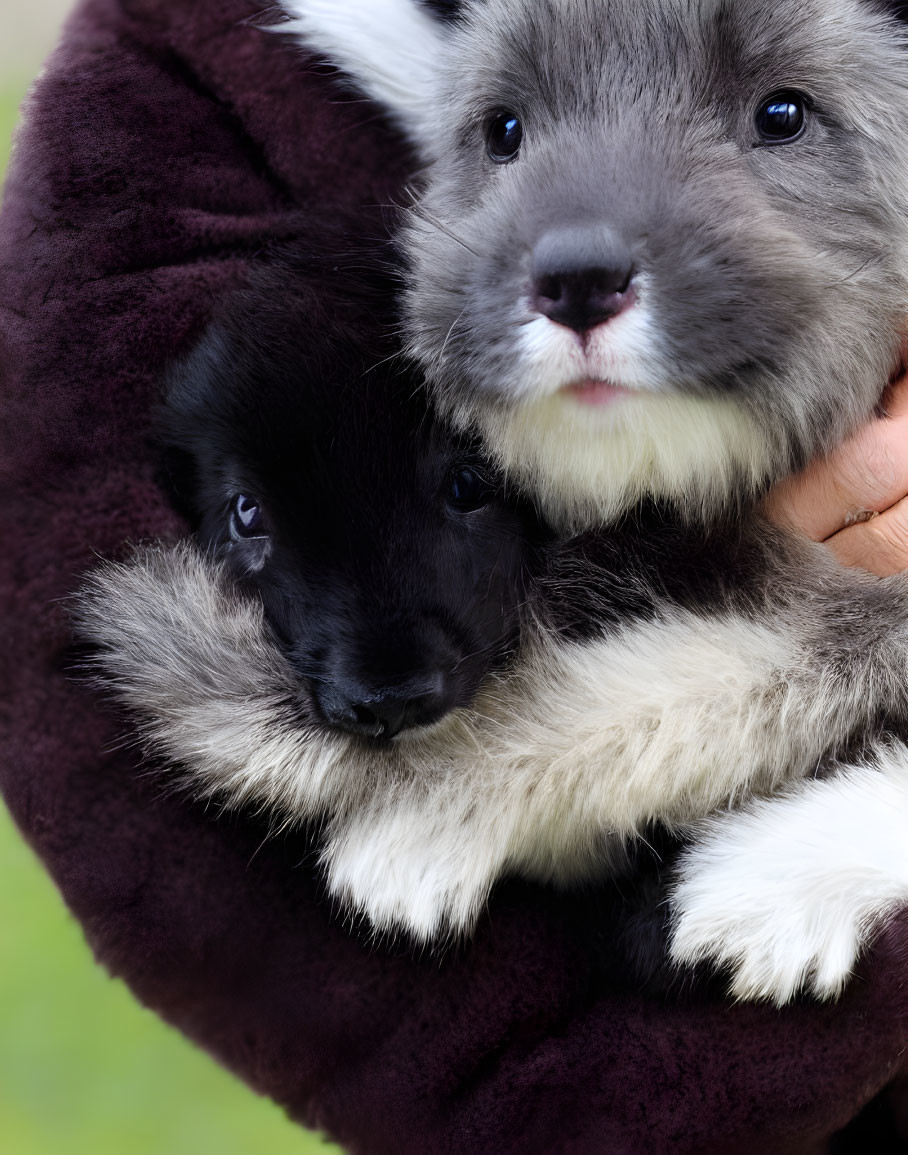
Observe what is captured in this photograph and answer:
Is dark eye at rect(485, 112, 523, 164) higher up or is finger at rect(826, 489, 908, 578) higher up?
dark eye at rect(485, 112, 523, 164)

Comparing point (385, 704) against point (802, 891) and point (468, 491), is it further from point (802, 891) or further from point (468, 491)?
point (802, 891)

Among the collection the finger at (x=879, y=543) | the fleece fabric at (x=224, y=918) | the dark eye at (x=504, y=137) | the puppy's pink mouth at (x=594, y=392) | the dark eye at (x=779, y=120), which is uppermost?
the dark eye at (x=779, y=120)

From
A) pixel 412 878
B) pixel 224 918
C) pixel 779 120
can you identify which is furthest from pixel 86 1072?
pixel 779 120

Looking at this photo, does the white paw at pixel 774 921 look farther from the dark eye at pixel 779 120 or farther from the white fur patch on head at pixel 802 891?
the dark eye at pixel 779 120

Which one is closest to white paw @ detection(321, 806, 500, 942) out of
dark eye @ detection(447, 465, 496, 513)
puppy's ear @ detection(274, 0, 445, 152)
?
dark eye @ detection(447, 465, 496, 513)

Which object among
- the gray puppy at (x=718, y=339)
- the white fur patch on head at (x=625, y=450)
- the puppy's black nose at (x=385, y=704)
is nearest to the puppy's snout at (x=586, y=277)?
the gray puppy at (x=718, y=339)

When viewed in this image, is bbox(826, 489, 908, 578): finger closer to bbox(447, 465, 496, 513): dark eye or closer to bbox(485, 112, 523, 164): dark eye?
bbox(447, 465, 496, 513): dark eye

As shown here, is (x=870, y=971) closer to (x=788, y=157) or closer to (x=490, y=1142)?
(x=490, y=1142)
